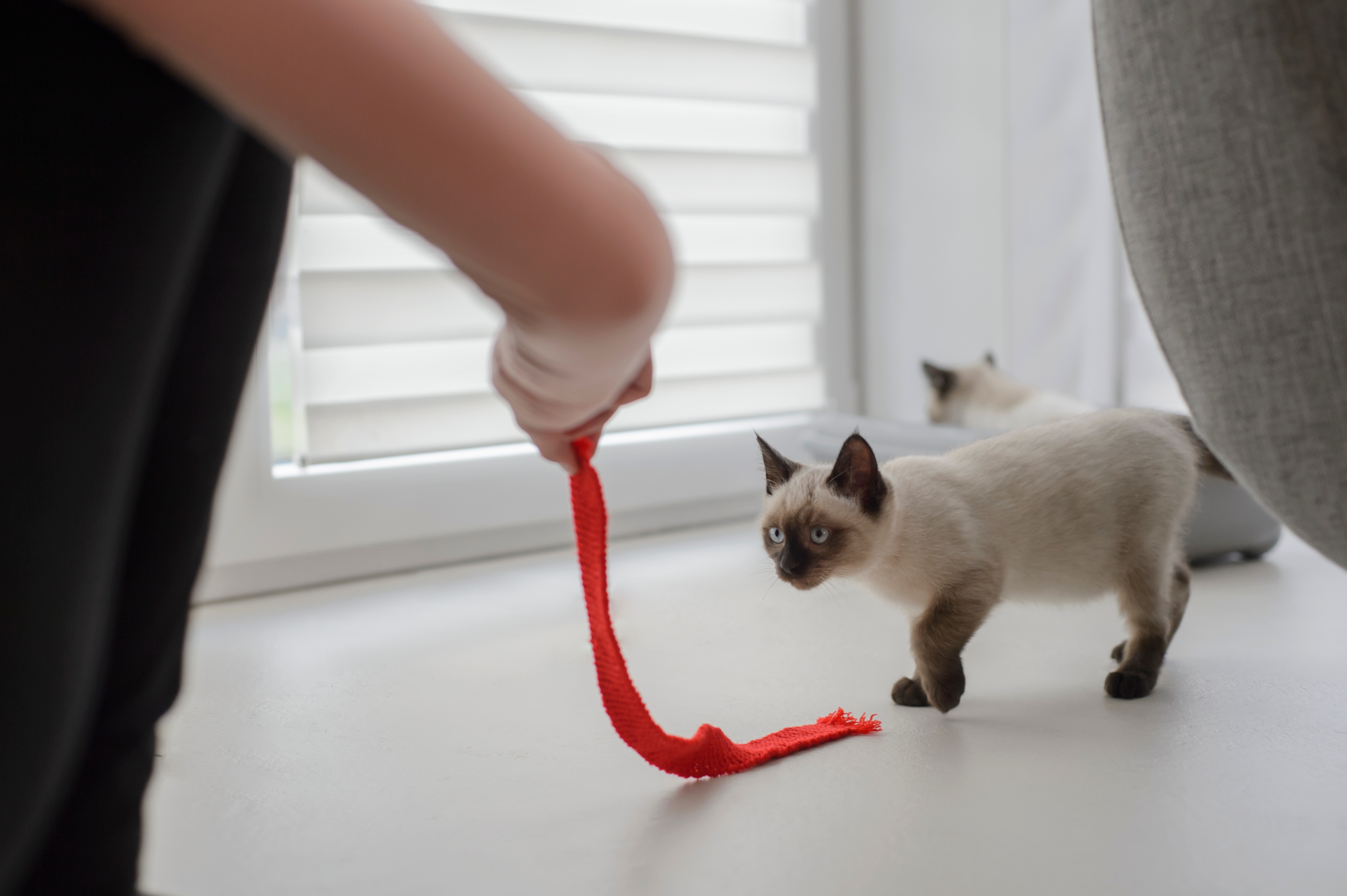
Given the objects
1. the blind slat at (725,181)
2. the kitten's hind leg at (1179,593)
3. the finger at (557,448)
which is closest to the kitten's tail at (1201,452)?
the kitten's hind leg at (1179,593)

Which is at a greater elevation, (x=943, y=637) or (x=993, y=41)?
(x=993, y=41)

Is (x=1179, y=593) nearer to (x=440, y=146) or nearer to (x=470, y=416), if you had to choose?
(x=440, y=146)

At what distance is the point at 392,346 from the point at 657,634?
725mm

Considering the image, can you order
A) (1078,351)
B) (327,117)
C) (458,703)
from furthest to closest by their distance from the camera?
(1078,351), (458,703), (327,117)

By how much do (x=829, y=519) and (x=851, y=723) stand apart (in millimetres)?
196

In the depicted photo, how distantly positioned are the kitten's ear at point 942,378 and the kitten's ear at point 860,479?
0.98m

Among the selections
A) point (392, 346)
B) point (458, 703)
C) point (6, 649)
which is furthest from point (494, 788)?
point (392, 346)

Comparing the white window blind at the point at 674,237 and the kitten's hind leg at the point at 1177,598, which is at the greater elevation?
the white window blind at the point at 674,237

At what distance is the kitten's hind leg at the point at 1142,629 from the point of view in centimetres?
100

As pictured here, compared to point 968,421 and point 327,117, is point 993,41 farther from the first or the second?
point 327,117

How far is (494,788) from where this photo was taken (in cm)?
86

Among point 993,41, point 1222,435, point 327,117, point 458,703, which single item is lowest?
point 458,703

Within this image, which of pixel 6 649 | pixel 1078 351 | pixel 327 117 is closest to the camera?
pixel 327 117

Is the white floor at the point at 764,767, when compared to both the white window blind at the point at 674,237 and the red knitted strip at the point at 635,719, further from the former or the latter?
the white window blind at the point at 674,237
